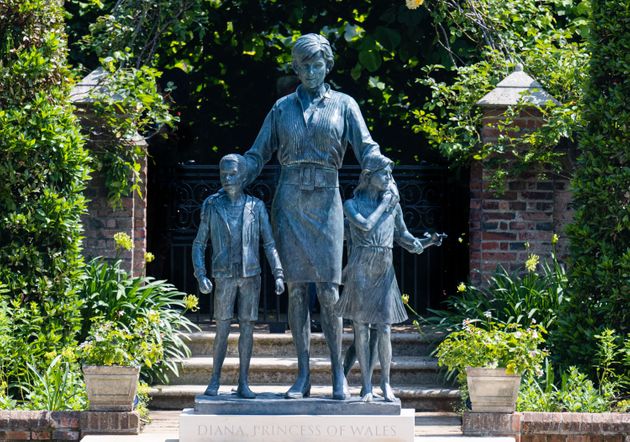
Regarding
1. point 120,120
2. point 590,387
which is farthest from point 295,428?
point 120,120

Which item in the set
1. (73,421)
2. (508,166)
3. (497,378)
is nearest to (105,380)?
(73,421)

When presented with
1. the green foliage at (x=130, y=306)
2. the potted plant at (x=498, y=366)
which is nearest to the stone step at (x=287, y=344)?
the green foliage at (x=130, y=306)

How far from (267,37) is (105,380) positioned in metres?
5.75

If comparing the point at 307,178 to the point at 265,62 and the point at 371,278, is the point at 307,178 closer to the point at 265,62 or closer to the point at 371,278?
the point at 371,278

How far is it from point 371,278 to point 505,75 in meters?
3.64

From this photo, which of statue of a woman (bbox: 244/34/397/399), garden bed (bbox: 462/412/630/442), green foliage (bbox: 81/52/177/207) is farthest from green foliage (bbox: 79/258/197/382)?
garden bed (bbox: 462/412/630/442)

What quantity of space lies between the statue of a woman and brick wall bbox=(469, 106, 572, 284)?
2809mm

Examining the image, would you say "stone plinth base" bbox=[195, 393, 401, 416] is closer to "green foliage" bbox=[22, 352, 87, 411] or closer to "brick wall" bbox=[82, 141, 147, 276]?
"green foliage" bbox=[22, 352, 87, 411]

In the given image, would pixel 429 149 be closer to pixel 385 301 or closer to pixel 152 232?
pixel 152 232

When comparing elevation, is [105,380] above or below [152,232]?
below

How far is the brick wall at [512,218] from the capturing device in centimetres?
1047

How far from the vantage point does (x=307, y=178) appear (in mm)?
7781

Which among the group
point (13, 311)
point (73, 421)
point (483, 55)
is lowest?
point (73, 421)

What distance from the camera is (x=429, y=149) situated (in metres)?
12.4
